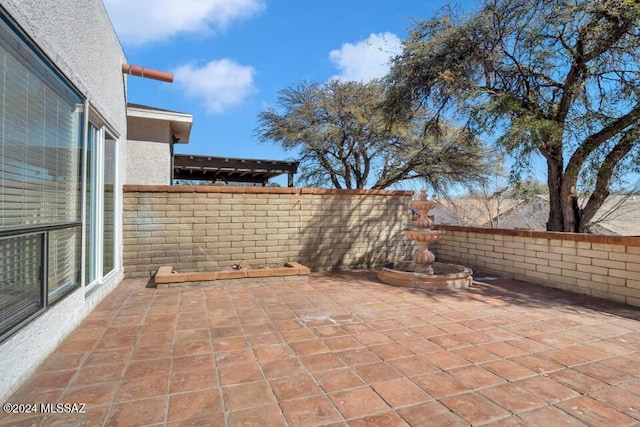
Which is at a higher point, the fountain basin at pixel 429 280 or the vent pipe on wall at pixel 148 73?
the vent pipe on wall at pixel 148 73

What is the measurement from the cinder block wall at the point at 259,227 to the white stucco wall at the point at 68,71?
97cm

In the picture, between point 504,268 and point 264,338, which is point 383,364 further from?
point 504,268

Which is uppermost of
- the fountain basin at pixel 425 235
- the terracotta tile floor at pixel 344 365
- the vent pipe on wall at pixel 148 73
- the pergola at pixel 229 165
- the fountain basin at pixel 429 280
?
the vent pipe on wall at pixel 148 73

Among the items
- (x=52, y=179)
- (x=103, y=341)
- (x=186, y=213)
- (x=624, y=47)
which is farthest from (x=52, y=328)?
(x=624, y=47)

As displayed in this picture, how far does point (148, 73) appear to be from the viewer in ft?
17.8

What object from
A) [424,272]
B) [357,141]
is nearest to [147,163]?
[424,272]

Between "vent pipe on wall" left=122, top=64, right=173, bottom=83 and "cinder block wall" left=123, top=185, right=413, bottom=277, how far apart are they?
1.74 meters

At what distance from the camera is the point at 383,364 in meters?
2.67

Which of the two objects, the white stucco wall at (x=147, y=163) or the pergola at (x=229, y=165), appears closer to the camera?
the white stucco wall at (x=147, y=163)

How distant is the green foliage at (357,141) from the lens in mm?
13195

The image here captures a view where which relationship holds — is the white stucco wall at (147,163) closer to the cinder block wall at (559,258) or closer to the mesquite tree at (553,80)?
the mesquite tree at (553,80)

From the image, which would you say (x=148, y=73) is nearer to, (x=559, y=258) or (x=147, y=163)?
(x=147, y=163)

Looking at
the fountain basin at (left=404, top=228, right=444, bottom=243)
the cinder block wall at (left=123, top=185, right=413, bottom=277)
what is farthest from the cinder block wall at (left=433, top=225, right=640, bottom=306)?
the fountain basin at (left=404, top=228, right=444, bottom=243)

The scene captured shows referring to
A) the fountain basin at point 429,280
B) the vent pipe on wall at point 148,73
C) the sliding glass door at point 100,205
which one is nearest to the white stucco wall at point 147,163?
the sliding glass door at point 100,205
